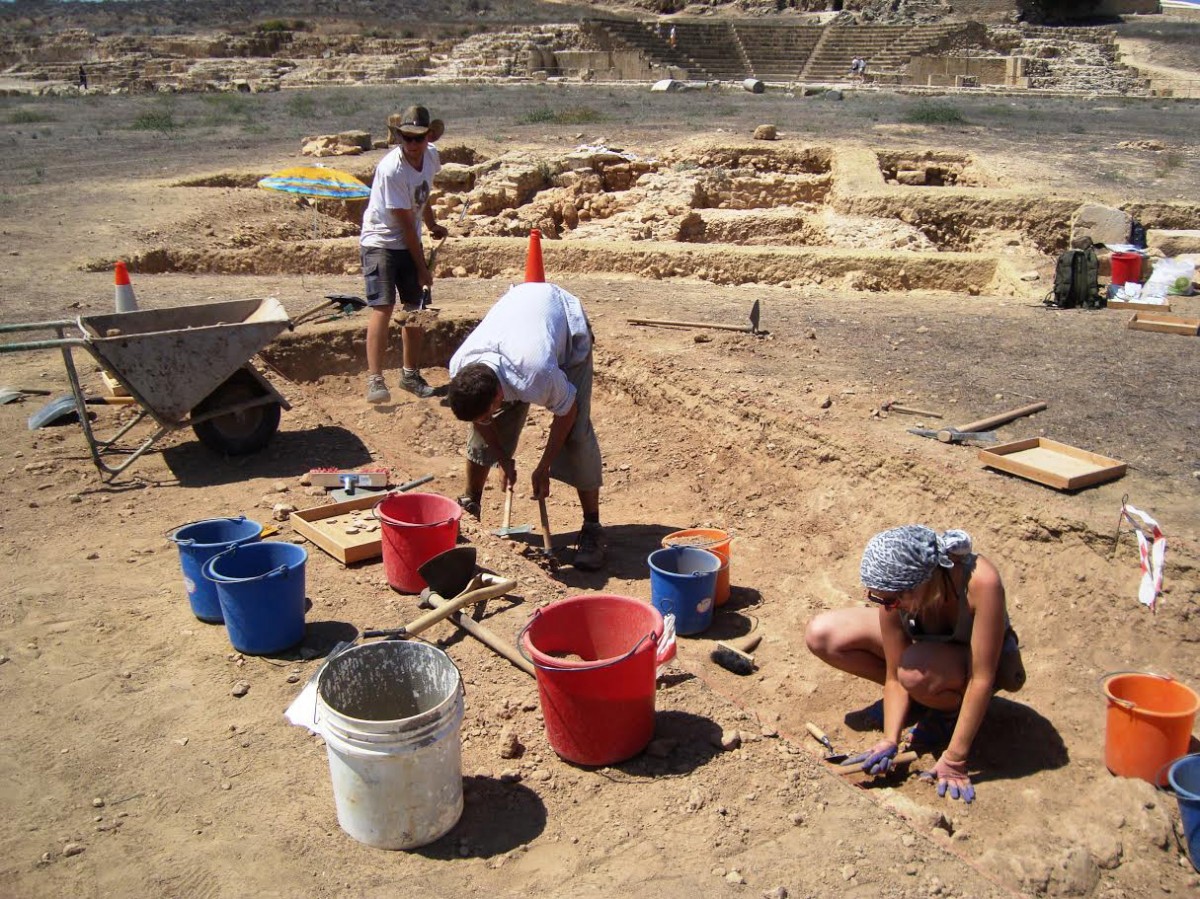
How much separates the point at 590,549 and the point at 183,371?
7.99 ft

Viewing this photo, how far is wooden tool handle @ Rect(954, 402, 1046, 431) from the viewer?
5469mm

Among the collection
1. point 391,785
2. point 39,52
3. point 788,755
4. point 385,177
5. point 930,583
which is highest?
point 39,52

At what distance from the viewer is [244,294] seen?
8484mm

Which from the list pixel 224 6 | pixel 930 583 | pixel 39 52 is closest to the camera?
pixel 930 583

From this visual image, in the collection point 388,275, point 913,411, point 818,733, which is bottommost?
point 818,733

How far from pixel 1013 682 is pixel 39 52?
52.3 metres

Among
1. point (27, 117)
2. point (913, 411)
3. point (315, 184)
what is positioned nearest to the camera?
point (913, 411)

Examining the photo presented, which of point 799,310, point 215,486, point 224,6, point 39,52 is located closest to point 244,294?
point 215,486

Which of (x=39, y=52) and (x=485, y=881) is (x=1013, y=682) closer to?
(x=485, y=881)

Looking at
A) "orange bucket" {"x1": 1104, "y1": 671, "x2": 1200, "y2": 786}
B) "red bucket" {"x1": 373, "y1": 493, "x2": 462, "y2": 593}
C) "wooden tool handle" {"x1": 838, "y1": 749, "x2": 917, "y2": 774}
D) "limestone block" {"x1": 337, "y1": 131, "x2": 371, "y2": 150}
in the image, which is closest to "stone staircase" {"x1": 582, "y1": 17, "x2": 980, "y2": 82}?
"limestone block" {"x1": 337, "y1": 131, "x2": 371, "y2": 150}

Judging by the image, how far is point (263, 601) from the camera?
375cm

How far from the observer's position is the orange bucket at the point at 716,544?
196 inches

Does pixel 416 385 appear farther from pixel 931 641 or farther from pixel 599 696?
pixel 931 641

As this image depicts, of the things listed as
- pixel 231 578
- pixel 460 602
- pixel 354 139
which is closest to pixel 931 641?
pixel 460 602
